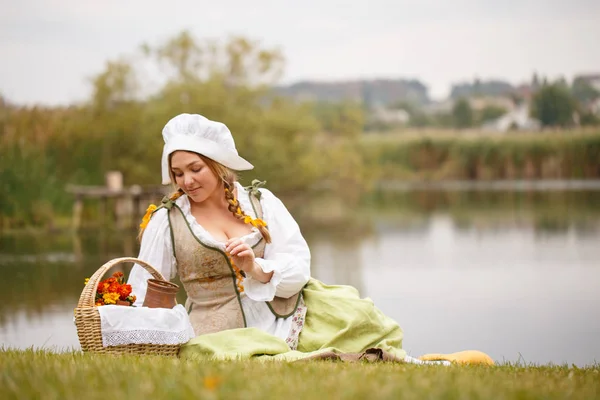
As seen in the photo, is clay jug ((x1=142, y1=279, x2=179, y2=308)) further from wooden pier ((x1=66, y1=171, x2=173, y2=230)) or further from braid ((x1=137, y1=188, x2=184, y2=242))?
wooden pier ((x1=66, y1=171, x2=173, y2=230))

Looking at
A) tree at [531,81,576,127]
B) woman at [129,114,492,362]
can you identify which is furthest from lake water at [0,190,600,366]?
tree at [531,81,576,127]

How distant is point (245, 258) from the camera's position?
13.8 ft

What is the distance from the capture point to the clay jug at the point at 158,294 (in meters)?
4.12

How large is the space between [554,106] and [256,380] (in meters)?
36.4

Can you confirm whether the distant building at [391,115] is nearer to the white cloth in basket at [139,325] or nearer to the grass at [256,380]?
the white cloth in basket at [139,325]

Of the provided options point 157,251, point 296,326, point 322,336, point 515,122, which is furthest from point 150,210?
point 515,122

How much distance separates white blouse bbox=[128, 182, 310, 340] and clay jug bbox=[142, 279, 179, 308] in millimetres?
175

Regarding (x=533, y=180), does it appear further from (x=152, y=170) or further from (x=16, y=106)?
(x=16, y=106)

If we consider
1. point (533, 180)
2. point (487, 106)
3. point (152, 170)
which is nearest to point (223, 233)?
point (152, 170)

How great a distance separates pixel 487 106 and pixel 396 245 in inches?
1257

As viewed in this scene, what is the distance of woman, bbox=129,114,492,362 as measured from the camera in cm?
439

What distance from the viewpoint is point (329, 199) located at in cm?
2623

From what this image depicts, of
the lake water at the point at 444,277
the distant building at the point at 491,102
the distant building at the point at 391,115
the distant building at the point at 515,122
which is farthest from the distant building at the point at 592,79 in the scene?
the lake water at the point at 444,277

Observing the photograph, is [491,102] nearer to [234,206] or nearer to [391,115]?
[391,115]
